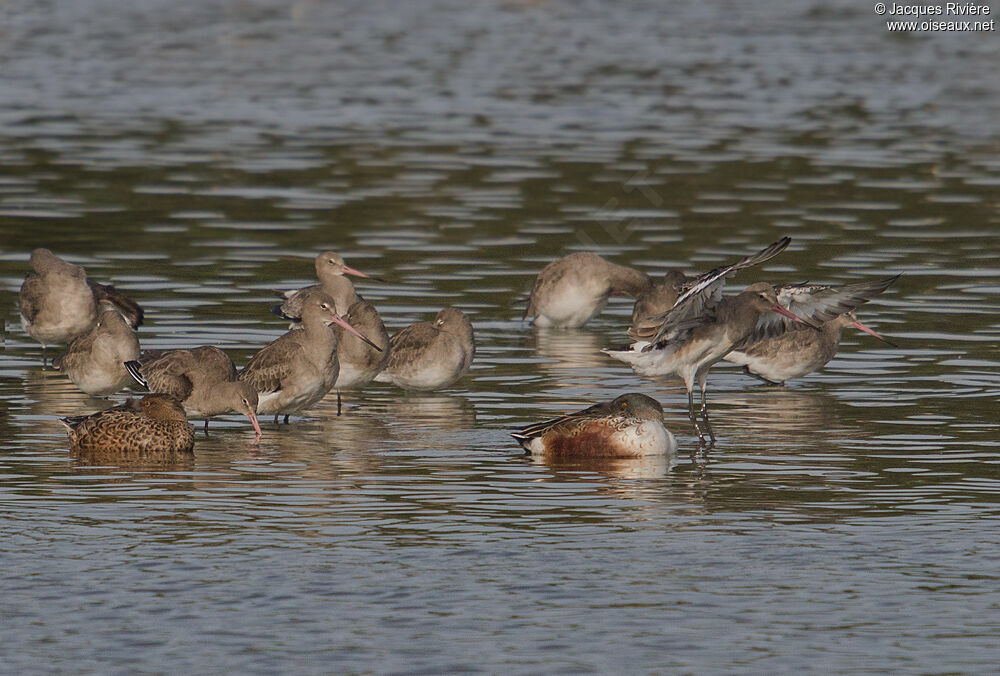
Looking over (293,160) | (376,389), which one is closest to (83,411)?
(376,389)

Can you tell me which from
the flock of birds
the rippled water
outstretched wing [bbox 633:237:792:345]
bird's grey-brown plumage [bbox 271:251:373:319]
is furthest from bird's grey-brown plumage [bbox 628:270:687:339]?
outstretched wing [bbox 633:237:792:345]

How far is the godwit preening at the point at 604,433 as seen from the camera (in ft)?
46.7

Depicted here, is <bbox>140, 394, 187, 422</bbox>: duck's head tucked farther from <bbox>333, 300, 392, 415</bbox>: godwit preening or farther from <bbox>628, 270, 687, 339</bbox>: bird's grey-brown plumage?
<bbox>628, 270, 687, 339</bbox>: bird's grey-brown plumage

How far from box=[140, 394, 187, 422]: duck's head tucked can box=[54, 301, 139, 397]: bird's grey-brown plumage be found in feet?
5.42

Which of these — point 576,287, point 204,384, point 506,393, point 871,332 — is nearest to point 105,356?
point 204,384

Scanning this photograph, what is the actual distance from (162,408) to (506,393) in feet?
12.2

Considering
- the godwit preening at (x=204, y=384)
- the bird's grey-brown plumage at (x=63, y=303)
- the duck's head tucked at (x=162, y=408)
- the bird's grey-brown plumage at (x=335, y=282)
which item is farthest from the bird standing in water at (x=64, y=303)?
the duck's head tucked at (x=162, y=408)

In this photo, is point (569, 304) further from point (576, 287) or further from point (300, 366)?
point (300, 366)

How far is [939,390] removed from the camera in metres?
17.0

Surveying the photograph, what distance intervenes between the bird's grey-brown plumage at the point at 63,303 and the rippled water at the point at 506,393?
51 centimetres

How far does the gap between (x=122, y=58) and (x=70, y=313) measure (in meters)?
32.9

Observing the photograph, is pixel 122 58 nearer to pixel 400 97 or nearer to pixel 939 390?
pixel 400 97

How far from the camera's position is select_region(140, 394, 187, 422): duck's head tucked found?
567 inches

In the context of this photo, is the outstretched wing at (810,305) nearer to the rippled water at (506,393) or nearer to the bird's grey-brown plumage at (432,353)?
the rippled water at (506,393)
